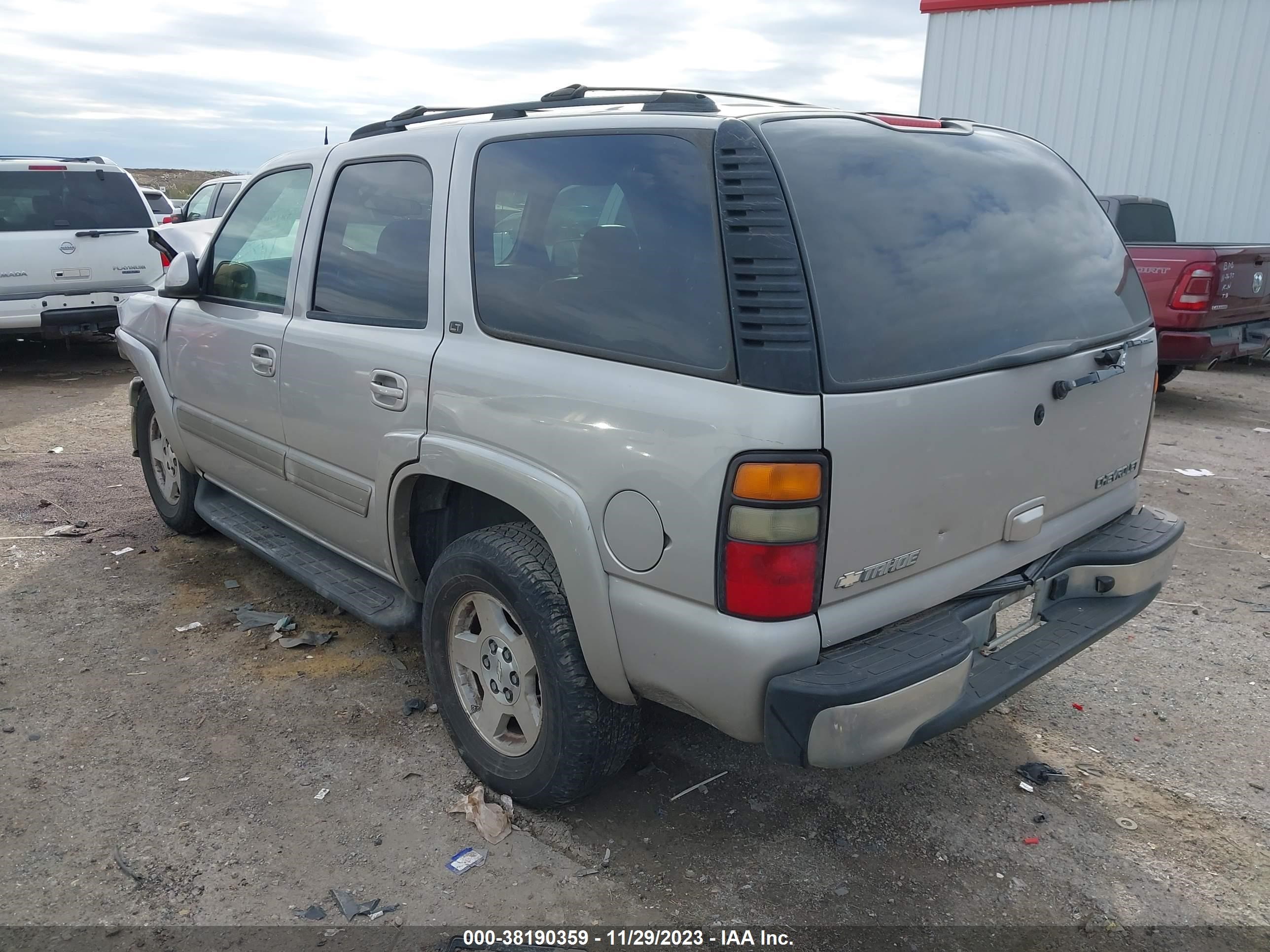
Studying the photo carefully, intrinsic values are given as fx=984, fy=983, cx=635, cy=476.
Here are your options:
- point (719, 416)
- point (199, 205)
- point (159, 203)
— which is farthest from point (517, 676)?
point (159, 203)

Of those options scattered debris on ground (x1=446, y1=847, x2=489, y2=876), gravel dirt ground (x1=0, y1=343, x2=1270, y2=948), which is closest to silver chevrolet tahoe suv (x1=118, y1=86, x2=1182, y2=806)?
scattered debris on ground (x1=446, y1=847, x2=489, y2=876)

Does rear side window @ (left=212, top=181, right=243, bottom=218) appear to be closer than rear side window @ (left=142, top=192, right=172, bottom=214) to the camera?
Yes

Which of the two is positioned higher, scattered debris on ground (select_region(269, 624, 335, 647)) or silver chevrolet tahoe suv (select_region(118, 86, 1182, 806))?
silver chevrolet tahoe suv (select_region(118, 86, 1182, 806))

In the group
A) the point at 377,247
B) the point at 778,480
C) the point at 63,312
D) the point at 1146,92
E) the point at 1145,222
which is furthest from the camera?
the point at 1146,92

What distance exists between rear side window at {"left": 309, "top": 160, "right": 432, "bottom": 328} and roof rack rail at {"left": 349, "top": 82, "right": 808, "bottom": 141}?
246mm

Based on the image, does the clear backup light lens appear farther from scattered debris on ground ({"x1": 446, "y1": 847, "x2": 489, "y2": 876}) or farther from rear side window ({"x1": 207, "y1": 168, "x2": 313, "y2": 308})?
rear side window ({"x1": 207, "y1": 168, "x2": 313, "y2": 308})

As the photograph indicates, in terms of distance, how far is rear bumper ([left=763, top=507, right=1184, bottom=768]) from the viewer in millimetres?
2229

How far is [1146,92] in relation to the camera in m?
12.1

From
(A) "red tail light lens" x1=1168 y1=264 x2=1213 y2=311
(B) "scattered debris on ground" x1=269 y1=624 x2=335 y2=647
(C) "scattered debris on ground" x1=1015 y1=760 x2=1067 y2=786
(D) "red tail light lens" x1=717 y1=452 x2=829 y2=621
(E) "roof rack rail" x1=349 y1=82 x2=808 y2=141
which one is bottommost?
(B) "scattered debris on ground" x1=269 y1=624 x2=335 y2=647

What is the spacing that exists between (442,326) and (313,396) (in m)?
0.78

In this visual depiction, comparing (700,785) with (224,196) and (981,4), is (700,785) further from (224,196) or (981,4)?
(224,196)

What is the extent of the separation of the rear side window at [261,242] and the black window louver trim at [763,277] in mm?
2134

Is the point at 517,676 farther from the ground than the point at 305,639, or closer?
farther from the ground

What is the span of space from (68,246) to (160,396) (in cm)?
556
